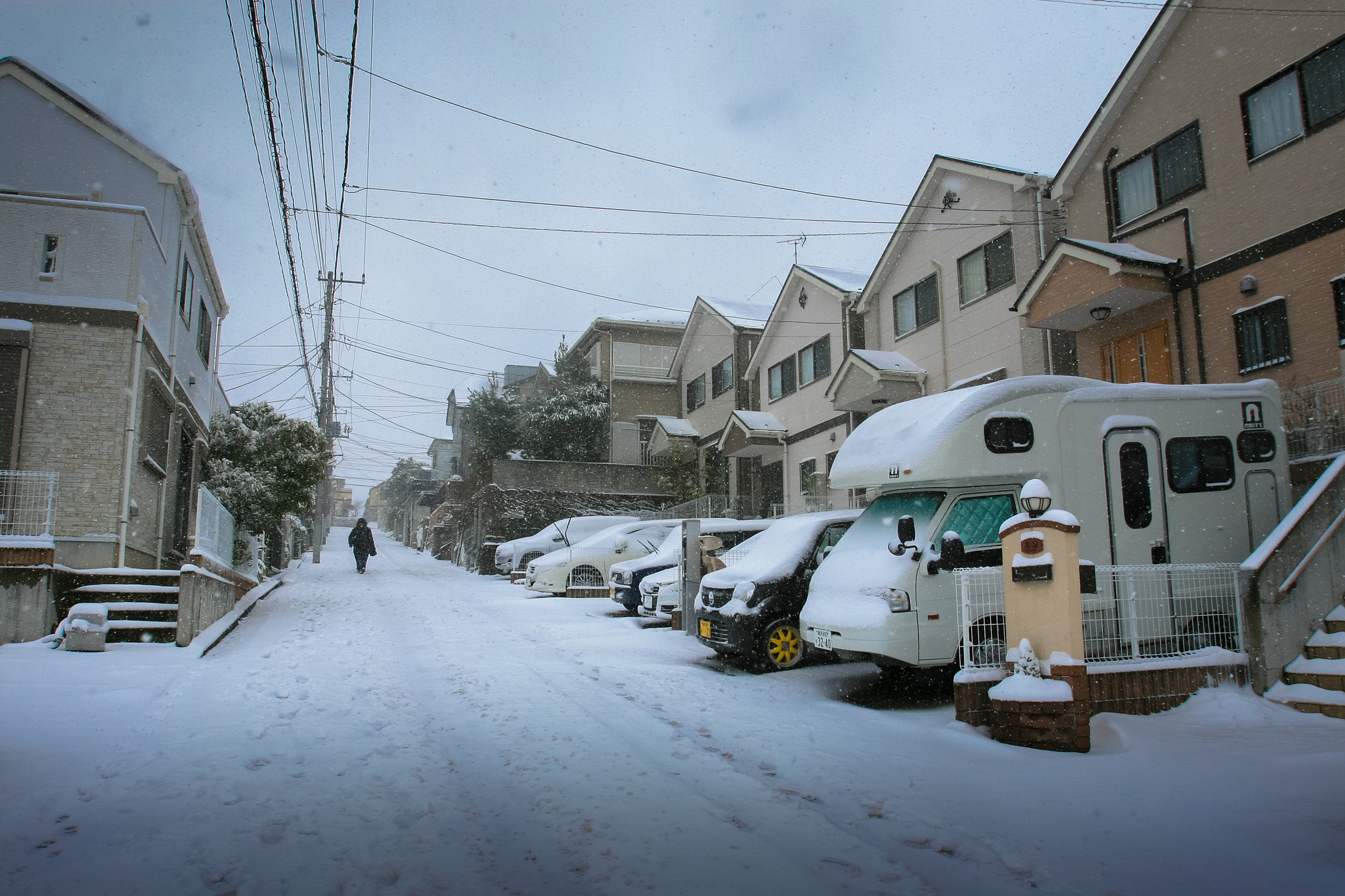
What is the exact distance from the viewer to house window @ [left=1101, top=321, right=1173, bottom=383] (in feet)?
41.4

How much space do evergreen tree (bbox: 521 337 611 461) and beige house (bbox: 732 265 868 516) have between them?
7.83m

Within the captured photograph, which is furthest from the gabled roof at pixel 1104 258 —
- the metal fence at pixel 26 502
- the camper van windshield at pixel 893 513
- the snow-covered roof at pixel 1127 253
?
the metal fence at pixel 26 502

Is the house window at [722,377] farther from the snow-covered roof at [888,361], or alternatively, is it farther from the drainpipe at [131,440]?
the drainpipe at [131,440]

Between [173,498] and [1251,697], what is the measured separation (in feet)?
56.2

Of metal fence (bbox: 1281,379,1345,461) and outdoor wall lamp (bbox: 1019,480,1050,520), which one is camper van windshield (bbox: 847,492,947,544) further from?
metal fence (bbox: 1281,379,1345,461)

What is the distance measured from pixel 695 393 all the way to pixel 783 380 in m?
6.85

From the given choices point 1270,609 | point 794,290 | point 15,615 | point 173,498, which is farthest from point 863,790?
point 794,290

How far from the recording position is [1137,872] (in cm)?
367

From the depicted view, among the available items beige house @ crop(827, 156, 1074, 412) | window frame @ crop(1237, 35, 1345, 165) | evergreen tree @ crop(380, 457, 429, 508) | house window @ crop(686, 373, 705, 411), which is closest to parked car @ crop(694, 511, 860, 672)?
beige house @ crop(827, 156, 1074, 412)

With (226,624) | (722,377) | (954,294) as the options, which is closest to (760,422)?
(722,377)

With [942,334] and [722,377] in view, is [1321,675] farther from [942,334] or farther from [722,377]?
[722,377]

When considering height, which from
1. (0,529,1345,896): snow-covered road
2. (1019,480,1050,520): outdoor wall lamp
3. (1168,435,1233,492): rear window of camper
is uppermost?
(1168,435,1233,492): rear window of camper

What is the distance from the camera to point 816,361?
21875mm

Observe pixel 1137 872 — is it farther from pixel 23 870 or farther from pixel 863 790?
pixel 23 870
